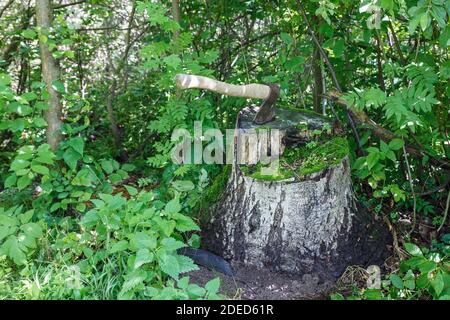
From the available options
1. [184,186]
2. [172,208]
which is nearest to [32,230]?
[172,208]

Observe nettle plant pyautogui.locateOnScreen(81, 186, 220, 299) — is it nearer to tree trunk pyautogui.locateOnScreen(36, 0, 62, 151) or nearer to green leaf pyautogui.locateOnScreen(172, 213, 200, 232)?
green leaf pyautogui.locateOnScreen(172, 213, 200, 232)

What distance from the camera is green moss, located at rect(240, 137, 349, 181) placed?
3.08 metres

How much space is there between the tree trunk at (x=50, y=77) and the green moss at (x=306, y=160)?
4.73 ft

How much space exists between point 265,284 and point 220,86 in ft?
3.97

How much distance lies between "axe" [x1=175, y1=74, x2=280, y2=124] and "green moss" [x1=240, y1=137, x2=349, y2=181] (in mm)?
310

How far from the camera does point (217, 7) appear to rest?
14.8 feet

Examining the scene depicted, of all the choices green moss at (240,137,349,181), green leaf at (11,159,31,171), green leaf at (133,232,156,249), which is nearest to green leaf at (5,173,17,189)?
green leaf at (11,159,31,171)

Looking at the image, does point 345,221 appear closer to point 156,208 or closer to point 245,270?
point 245,270

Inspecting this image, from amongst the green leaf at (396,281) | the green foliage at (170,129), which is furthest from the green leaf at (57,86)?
the green leaf at (396,281)

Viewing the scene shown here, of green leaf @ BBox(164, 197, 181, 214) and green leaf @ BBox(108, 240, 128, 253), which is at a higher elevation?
green leaf @ BBox(164, 197, 181, 214)

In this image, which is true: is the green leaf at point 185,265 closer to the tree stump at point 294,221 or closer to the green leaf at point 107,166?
the tree stump at point 294,221

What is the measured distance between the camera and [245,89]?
3.22 meters

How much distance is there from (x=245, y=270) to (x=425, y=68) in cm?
162
